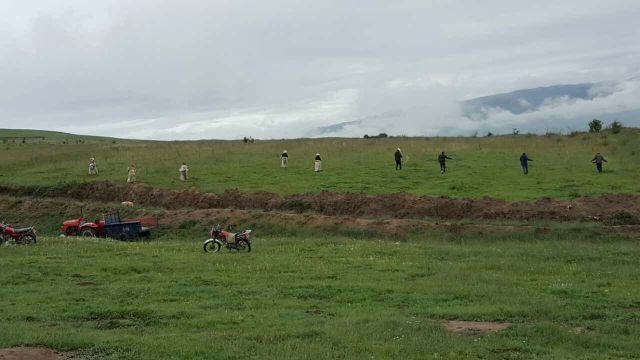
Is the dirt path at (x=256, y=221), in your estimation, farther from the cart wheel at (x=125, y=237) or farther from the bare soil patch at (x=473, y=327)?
the bare soil patch at (x=473, y=327)

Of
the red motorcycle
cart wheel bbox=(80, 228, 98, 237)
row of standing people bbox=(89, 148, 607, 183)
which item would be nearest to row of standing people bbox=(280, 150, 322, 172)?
row of standing people bbox=(89, 148, 607, 183)

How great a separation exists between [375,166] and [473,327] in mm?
39501

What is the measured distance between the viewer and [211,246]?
29.3 metres

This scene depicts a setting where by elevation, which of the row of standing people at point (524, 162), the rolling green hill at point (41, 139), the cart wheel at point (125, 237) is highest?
the rolling green hill at point (41, 139)

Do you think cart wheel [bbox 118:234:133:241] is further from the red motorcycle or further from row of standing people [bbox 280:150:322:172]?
row of standing people [bbox 280:150:322:172]

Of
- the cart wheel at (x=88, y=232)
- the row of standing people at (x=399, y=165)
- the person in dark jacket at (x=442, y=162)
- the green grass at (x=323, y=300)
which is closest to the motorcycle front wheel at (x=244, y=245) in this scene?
the green grass at (x=323, y=300)

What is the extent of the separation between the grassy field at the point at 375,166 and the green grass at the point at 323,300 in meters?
13.8

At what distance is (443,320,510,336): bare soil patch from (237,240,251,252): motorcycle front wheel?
46.5ft

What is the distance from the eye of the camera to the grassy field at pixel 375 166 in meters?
44.0

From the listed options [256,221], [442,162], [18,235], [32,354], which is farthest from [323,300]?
[442,162]

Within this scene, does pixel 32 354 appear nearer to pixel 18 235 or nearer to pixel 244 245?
pixel 244 245

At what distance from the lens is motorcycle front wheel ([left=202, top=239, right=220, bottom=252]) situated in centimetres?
2903

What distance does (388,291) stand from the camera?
19.7m

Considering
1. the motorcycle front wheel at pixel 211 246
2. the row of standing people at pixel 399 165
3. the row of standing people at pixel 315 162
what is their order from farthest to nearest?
1. the row of standing people at pixel 315 162
2. the row of standing people at pixel 399 165
3. the motorcycle front wheel at pixel 211 246
